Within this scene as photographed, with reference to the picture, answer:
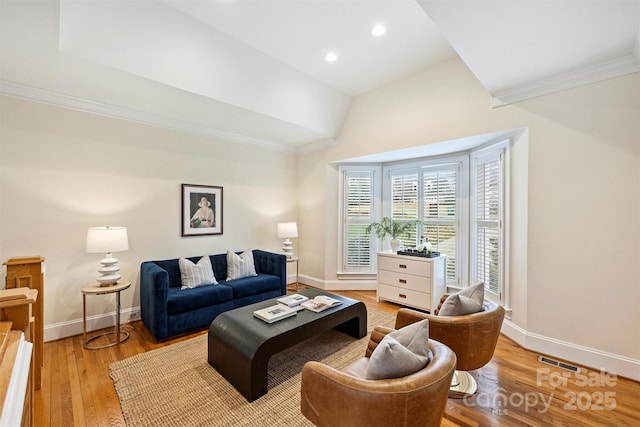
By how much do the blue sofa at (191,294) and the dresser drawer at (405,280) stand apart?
1.58 m

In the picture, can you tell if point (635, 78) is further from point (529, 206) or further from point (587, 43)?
point (529, 206)

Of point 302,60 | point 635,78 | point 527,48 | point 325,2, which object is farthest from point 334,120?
point 635,78

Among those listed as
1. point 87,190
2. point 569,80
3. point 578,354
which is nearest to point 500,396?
point 578,354

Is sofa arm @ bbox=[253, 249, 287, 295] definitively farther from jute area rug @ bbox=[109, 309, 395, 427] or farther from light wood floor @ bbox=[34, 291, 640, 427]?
light wood floor @ bbox=[34, 291, 640, 427]

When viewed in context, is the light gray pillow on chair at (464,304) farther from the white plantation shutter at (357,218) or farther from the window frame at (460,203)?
the white plantation shutter at (357,218)

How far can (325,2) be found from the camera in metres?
2.49

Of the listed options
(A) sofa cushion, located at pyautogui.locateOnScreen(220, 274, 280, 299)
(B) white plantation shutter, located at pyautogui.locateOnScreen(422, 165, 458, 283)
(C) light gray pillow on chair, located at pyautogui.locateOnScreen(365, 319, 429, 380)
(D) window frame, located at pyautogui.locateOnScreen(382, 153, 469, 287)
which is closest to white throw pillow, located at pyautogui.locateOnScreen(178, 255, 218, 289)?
(A) sofa cushion, located at pyautogui.locateOnScreen(220, 274, 280, 299)

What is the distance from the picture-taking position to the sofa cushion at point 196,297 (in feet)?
10.0

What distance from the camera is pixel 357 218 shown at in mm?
5000

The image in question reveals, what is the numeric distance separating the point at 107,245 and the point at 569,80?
4.91m

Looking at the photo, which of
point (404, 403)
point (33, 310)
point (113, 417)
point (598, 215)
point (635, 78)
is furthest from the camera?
point (598, 215)

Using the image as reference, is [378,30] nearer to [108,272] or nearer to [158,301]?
[158,301]

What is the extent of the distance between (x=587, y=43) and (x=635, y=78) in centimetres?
62

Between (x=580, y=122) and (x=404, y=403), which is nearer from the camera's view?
(x=404, y=403)
